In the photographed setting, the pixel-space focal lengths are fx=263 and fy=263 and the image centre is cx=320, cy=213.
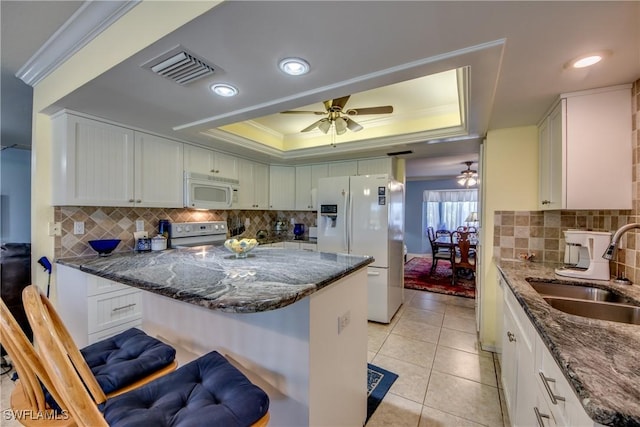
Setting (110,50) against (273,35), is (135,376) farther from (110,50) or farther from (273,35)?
(110,50)

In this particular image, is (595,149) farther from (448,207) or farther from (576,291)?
(448,207)

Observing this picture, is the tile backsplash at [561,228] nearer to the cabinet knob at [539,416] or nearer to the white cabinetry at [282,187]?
the cabinet knob at [539,416]

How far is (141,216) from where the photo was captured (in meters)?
2.89

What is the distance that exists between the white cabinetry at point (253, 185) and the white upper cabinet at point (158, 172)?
860 millimetres

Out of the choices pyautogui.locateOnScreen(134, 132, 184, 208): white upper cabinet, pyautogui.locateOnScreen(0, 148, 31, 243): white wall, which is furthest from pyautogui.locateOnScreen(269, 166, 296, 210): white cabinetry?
pyautogui.locateOnScreen(0, 148, 31, 243): white wall

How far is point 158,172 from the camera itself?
2.82m

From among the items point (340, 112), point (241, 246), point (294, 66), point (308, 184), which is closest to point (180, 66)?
point (294, 66)

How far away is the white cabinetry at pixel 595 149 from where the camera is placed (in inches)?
64.3

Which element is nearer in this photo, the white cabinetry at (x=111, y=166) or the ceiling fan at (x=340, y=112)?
the white cabinetry at (x=111, y=166)

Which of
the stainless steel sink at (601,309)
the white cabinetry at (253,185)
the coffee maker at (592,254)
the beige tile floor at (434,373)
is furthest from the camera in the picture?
the white cabinetry at (253,185)

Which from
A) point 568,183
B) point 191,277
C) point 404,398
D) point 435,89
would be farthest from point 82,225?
point 568,183

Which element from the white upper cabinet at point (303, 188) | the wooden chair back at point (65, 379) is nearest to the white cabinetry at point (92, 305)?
the wooden chair back at point (65, 379)

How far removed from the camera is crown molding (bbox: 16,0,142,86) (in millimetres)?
1423

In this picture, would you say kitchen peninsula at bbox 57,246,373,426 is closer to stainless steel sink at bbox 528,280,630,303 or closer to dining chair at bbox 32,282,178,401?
dining chair at bbox 32,282,178,401
